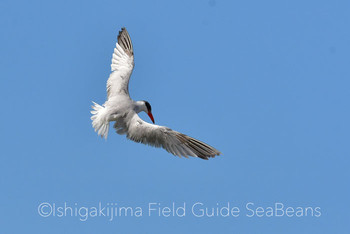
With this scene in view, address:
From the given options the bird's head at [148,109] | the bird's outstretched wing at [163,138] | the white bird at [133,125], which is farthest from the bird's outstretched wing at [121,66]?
the bird's outstretched wing at [163,138]

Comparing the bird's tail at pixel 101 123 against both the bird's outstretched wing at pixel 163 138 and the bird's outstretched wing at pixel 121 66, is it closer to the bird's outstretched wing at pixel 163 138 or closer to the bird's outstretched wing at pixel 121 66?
the bird's outstretched wing at pixel 163 138

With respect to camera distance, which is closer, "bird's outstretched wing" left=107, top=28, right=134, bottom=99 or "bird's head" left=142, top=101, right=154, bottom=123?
"bird's head" left=142, top=101, right=154, bottom=123

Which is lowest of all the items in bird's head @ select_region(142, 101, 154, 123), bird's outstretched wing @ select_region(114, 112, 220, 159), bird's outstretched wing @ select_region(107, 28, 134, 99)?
bird's outstretched wing @ select_region(114, 112, 220, 159)

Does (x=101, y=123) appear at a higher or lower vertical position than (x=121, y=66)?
lower

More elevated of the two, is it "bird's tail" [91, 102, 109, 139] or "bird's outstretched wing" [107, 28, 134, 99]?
"bird's outstretched wing" [107, 28, 134, 99]

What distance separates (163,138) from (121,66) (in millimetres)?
4774

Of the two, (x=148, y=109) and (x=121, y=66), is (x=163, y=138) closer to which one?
(x=148, y=109)

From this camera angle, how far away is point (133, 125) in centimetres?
1580

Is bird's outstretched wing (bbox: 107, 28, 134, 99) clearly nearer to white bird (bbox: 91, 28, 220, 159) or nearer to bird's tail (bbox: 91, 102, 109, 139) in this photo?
white bird (bbox: 91, 28, 220, 159)

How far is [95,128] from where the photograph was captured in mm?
16281

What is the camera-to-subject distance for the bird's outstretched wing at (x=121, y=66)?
1812 cm

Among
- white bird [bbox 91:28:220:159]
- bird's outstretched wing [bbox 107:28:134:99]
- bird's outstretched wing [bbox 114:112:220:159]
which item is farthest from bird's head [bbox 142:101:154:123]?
bird's outstretched wing [bbox 107:28:134:99]

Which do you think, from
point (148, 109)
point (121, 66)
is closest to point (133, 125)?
point (148, 109)

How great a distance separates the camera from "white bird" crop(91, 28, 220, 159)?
Answer: 1496 centimetres
